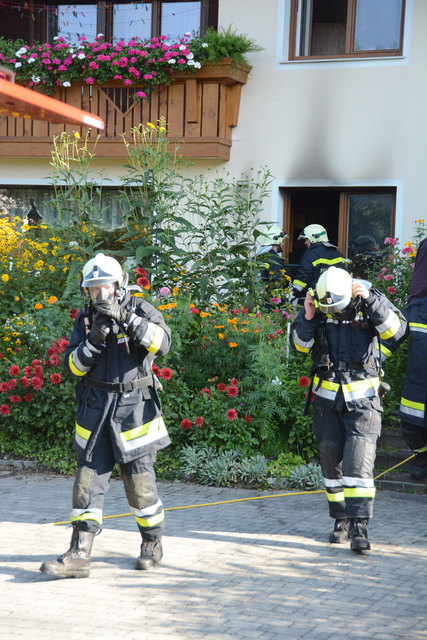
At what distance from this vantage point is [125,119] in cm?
1233

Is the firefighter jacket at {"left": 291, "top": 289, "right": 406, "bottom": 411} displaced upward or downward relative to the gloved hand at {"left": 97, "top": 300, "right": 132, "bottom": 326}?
downward

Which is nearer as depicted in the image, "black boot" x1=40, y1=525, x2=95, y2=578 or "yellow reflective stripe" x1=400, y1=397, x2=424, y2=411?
"black boot" x1=40, y1=525, x2=95, y2=578

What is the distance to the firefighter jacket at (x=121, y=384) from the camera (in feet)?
16.1

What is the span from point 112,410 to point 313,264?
4165 mm

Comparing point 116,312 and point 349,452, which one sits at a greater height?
point 116,312

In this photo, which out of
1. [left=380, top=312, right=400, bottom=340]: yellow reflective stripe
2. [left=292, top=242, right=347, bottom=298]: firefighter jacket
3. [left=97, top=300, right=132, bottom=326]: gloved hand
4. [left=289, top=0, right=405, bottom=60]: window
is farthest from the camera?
[left=289, top=0, right=405, bottom=60]: window

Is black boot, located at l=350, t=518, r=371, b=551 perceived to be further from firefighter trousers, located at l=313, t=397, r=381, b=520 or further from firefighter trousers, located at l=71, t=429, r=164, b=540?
firefighter trousers, located at l=71, t=429, r=164, b=540

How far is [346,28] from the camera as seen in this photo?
12.0 metres

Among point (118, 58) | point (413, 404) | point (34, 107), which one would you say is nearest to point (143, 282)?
point (413, 404)

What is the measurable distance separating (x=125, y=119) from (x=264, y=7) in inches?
101

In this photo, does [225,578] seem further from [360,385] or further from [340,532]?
[360,385]

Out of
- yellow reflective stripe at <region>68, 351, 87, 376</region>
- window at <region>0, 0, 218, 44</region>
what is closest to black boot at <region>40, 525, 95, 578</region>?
yellow reflective stripe at <region>68, 351, 87, 376</region>

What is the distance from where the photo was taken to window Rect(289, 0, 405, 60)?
11.8 metres

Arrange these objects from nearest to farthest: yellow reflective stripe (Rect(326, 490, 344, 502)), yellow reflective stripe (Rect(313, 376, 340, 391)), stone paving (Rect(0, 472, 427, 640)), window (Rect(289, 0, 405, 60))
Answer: stone paving (Rect(0, 472, 427, 640)), yellow reflective stripe (Rect(313, 376, 340, 391)), yellow reflective stripe (Rect(326, 490, 344, 502)), window (Rect(289, 0, 405, 60))
